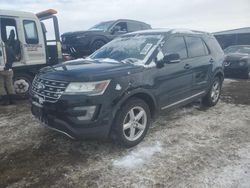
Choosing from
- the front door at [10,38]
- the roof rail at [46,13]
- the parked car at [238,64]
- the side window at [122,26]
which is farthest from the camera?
the parked car at [238,64]

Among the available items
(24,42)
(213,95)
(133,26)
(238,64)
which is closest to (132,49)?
(213,95)

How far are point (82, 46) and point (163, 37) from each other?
19.6 ft

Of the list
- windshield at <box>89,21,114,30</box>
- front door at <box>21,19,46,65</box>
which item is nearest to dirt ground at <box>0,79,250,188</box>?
front door at <box>21,19,46,65</box>

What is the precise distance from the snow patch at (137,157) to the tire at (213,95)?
273cm

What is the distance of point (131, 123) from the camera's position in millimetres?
4070

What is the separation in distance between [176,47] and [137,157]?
2357 mm

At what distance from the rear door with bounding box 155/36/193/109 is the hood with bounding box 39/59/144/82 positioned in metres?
0.62

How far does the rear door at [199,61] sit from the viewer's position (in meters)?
5.36

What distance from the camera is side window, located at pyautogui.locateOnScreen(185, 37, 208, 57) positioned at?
5.37 m

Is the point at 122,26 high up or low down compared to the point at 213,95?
up

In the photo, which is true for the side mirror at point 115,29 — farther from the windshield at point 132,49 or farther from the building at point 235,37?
the building at point 235,37

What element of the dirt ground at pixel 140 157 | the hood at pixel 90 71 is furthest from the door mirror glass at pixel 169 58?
the dirt ground at pixel 140 157

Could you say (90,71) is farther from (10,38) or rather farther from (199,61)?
(10,38)

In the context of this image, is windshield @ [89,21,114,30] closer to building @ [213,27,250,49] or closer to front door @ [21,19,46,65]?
front door @ [21,19,46,65]
